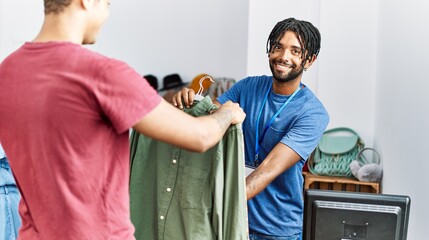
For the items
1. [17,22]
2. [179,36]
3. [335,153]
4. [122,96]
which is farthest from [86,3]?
[179,36]

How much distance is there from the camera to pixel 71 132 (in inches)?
50.6

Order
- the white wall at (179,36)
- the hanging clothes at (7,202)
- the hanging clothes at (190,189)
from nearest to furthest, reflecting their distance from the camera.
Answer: the hanging clothes at (190,189) < the hanging clothes at (7,202) < the white wall at (179,36)

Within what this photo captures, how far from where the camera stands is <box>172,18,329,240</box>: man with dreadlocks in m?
2.21

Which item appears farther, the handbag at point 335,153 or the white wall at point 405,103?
the handbag at point 335,153

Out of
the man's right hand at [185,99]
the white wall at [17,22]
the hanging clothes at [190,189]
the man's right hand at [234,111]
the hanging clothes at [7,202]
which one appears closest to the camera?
the man's right hand at [234,111]

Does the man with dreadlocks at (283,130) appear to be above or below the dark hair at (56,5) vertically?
below

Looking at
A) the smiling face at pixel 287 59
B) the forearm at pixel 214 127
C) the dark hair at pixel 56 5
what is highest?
the dark hair at pixel 56 5

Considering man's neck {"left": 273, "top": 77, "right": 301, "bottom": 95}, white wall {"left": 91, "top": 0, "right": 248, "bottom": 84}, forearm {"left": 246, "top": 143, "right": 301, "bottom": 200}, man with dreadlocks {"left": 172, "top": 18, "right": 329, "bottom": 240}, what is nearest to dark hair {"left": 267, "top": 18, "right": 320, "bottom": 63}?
man with dreadlocks {"left": 172, "top": 18, "right": 329, "bottom": 240}

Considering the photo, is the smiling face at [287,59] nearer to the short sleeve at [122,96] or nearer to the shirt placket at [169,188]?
the shirt placket at [169,188]

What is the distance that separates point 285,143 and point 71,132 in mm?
1065

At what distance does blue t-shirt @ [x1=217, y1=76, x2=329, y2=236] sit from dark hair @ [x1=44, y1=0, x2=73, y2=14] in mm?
1085

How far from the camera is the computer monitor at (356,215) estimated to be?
1.75 metres

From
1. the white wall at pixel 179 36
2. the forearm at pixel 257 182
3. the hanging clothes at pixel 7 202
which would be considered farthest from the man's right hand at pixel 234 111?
the white wall at pixel 179 36

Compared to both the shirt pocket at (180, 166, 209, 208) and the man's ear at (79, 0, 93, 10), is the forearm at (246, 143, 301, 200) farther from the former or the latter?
the man's ear at (79, 0, 93, 10)
